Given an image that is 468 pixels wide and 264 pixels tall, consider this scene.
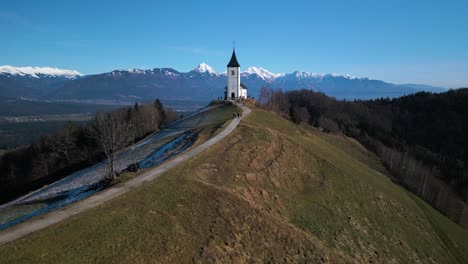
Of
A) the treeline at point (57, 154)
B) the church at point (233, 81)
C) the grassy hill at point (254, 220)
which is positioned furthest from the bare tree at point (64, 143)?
the grassy hill at point (254, 220)

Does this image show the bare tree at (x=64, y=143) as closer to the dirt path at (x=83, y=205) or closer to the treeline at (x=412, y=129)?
the dirt path at (x=83, y=205)

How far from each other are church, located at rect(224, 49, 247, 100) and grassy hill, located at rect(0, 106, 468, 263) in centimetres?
3955

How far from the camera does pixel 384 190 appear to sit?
45.2m

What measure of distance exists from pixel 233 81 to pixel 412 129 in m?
124

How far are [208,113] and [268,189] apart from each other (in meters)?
43.1

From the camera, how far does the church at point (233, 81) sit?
83.7 metres

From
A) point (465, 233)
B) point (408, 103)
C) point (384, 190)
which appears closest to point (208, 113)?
point (384, 190)

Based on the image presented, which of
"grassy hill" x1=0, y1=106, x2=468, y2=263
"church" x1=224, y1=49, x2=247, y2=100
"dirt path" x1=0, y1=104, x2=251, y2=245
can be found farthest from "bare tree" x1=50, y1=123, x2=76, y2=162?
"dirt path" x1=0, y1=104, x2=251, y2=245

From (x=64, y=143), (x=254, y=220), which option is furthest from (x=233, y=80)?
(x=254, y=220)

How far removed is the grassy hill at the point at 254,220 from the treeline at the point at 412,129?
34316mm

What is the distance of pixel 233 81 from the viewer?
8506 cm

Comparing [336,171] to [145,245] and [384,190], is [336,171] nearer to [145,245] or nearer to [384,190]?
[384,190]

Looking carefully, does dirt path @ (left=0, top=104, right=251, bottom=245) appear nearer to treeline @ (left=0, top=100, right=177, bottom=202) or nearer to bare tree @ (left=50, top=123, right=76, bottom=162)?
treeline @ (left=0, top=100, right=177, bottom=202)

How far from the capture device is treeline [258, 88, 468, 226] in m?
81.8
